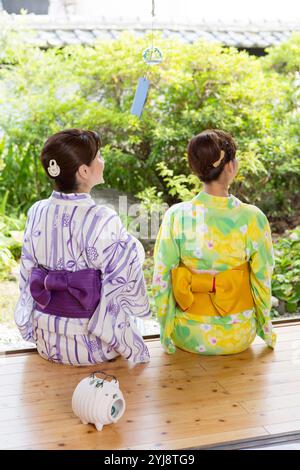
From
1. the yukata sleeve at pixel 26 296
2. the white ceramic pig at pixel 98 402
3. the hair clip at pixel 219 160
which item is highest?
the hair clip at pixel 219 160

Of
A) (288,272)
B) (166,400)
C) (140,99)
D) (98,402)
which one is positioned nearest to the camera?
(98,402)

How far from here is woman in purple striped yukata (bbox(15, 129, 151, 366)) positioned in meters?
3.68

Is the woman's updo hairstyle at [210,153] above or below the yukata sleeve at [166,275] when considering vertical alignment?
above

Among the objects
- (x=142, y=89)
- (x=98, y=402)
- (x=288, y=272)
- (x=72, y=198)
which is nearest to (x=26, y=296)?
(x=72, y=198)

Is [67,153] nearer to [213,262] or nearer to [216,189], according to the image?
[216,189]

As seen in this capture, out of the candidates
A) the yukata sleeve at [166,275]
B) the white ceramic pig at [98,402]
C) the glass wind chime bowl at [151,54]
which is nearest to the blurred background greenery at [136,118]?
the glass wind chime bowl at [151,54]

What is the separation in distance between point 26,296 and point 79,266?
16.6 inches

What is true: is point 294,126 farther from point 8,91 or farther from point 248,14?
point 8,91

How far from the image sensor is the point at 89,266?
3.72 meters

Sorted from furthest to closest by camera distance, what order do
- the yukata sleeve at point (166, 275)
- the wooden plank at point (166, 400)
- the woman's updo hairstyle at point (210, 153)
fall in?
1. the yukata sleeve at point (166, 275)
2. the woman's updo hairstyle at point (210, 153)
3. the wooden plank at point (166, 400)

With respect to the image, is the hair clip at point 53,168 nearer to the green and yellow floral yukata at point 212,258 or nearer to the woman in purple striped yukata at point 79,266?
the woman in purple striped yukata at point 79,266

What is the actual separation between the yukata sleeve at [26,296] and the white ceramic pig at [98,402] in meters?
0.75

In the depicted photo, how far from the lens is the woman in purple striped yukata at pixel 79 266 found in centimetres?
368

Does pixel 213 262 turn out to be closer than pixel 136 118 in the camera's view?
Yes
